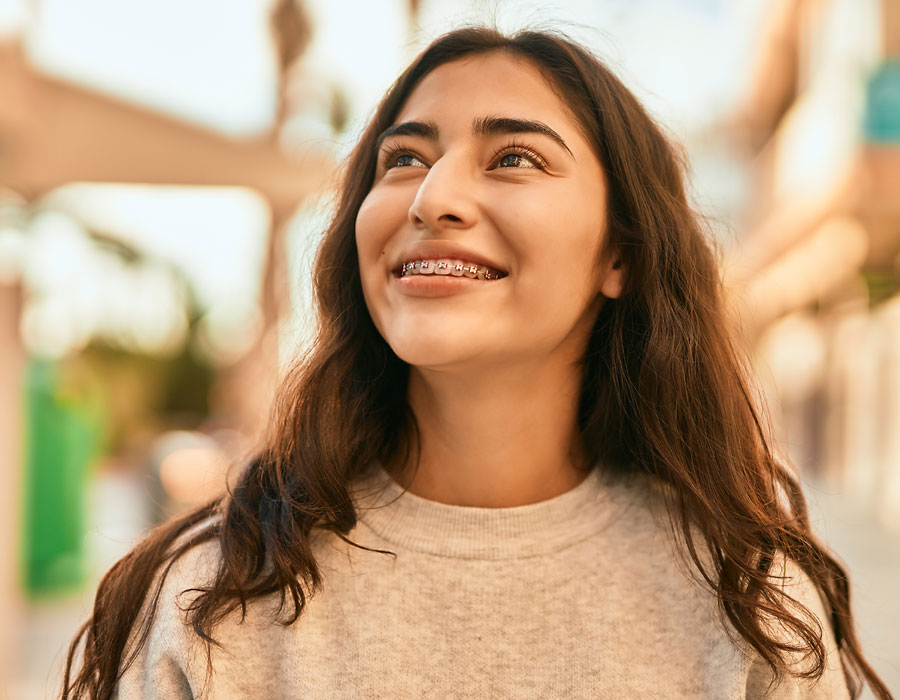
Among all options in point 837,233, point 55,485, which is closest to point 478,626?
point 55,485

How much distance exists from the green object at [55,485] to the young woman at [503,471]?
518 centimetres

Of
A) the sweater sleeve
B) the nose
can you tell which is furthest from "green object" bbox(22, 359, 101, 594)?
the sweater sleeve

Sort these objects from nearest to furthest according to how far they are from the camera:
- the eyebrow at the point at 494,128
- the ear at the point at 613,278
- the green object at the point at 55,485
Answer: the eyebrow at the point at 494,128, the ear at the point at 613,278, the green object at the point at 55,485

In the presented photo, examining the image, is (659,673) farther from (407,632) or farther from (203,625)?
(203,625)

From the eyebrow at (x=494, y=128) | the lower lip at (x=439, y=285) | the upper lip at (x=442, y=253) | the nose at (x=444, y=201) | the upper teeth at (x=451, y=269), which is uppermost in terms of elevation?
the eyebrow at (x=494, y=128)

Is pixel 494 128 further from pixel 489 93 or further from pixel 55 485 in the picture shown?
pixel 55 485

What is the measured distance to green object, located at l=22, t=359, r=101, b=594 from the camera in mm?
6734

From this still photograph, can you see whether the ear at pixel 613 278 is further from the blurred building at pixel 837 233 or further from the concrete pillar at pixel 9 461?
the blurred building at pixel 837 233

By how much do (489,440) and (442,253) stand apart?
408mm

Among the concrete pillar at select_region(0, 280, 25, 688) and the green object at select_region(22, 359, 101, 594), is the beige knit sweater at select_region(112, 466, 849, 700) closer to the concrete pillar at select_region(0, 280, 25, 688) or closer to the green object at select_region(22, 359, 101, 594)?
the concrete pillar at select_region(0, 280, 25, 688)

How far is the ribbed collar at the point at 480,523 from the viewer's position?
75.7 inches

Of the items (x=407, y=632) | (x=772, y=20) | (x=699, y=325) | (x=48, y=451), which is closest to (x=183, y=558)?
(x=407, y=632)

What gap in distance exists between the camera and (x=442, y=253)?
1807 millimetres

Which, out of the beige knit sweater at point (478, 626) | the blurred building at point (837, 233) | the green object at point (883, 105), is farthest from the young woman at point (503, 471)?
the green object at point (883, 105)
